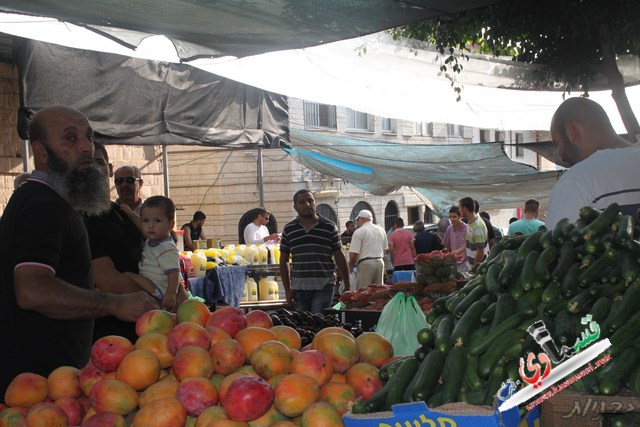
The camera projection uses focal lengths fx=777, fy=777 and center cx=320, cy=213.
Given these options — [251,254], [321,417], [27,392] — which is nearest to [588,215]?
[321,417]

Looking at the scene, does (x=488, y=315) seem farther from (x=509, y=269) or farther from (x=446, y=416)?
(x=446, y=416)

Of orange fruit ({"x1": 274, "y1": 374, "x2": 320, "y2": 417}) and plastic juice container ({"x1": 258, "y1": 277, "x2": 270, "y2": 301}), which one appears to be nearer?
orange fruit ({"x1": 274, "y1": 374, "x2": 320, "y2": 417})

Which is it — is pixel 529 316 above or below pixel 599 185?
below

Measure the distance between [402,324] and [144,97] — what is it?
3.96 meters

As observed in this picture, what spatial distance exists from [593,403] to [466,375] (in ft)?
1.09

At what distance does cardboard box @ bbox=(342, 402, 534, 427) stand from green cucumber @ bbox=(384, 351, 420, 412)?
99 millimetres

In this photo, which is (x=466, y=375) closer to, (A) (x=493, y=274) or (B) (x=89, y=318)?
(A) (x=493, y=274)

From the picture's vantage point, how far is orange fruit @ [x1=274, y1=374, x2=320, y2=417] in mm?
2248

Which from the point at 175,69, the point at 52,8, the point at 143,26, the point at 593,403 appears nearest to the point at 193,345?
the point at 593,403

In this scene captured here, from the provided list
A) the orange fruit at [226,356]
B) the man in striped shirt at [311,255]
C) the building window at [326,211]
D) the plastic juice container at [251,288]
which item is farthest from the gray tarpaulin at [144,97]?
the building window at [326,211]

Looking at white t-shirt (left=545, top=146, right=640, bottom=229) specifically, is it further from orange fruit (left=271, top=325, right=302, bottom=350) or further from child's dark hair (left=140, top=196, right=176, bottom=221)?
child's dark hair (left=140, top=196, right=176, bottom=221)

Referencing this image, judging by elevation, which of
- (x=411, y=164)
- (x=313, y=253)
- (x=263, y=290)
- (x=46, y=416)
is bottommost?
(x=263, y=290)

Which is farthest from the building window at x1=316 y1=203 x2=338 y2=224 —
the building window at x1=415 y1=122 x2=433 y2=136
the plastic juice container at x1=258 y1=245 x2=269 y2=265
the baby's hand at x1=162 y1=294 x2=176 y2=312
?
the baby's hand at x1=162 y1=294 x2=176 y2=312

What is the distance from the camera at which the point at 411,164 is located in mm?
15258
